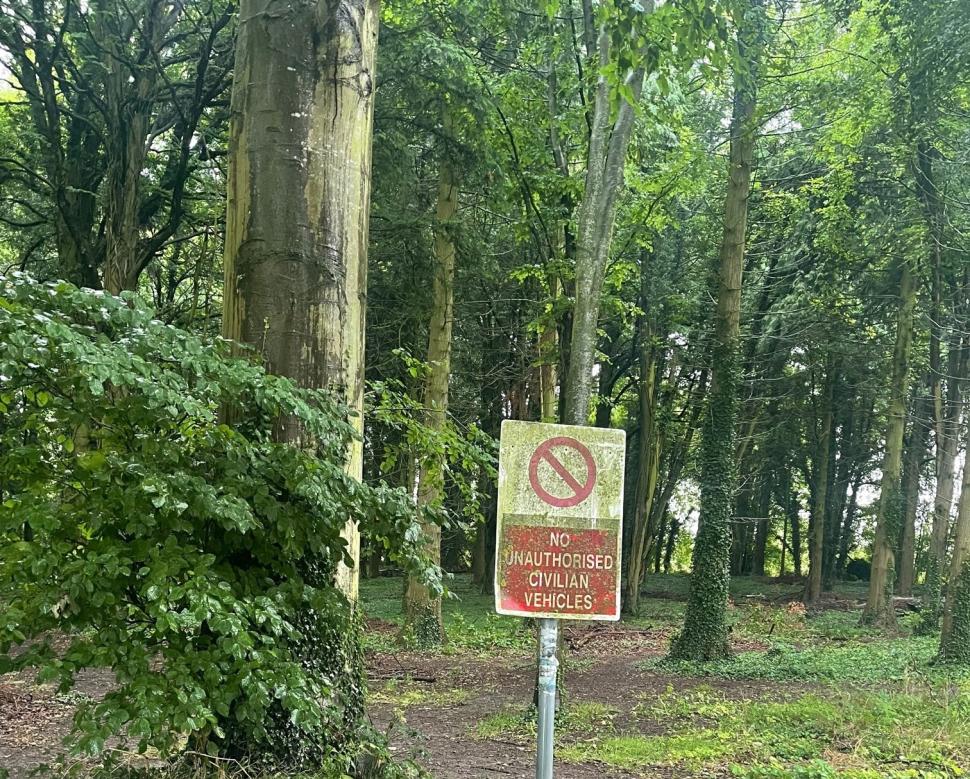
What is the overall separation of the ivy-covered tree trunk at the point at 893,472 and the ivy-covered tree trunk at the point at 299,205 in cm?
1761

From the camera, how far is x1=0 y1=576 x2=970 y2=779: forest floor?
7172 mm

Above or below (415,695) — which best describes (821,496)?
above

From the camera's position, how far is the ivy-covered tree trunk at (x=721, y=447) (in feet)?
46.1

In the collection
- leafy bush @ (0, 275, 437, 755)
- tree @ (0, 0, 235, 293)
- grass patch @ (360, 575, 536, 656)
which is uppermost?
tree @ (0, 0, 235, 293)

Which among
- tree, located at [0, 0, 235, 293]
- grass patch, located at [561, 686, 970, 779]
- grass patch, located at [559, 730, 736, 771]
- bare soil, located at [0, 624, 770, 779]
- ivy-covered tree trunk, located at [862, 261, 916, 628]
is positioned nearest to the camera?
grass patch, located at [561, 686, 970, 779]

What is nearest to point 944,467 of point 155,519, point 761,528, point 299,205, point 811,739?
point 811,739

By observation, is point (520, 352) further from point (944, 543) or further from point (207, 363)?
point (207, 363)

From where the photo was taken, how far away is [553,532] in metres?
3.04

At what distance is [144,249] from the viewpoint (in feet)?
41.2

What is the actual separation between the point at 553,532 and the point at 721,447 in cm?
1213

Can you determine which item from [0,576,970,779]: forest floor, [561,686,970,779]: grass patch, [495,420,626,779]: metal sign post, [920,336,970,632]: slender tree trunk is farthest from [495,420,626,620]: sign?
[920,336,970,632]: slender tree trunk

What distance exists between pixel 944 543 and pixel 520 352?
38.6ft

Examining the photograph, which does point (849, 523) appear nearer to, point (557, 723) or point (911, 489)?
point (911, 489)

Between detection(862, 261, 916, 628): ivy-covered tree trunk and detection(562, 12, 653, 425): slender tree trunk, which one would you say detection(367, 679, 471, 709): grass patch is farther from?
detection(862, 261, 916, 628): ivy-covered tree trunk
